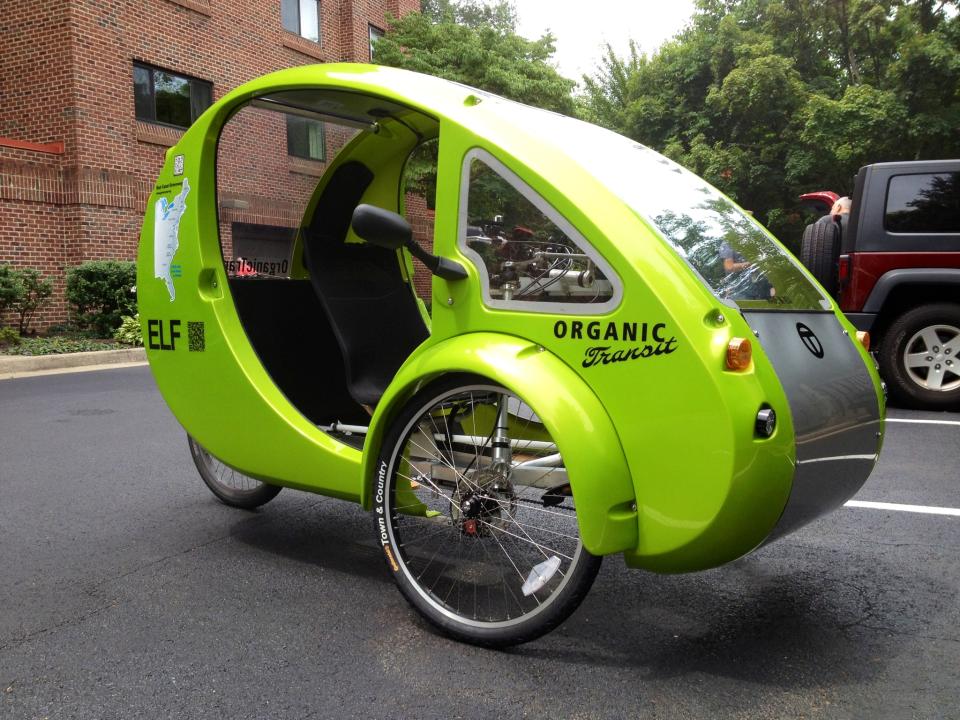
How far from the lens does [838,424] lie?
3014mm

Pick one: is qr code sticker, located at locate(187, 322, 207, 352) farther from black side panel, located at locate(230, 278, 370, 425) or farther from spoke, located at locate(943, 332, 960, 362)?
spoke, located at locate(943, 332, 960, 362)

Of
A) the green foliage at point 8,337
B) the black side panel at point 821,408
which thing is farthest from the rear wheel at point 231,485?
the green foliage at point 8,337

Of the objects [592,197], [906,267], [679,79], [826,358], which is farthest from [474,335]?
[679,79]

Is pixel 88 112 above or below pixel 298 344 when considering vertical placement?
above

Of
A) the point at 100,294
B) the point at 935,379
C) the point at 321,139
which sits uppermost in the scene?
the point at 321,139

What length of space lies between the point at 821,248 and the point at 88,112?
13942 millimetres

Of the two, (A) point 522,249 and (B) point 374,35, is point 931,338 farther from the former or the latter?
(B) point 374,35

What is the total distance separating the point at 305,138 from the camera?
4523mm

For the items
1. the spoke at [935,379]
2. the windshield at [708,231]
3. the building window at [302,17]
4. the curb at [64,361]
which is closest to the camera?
the windshield at [708,231]

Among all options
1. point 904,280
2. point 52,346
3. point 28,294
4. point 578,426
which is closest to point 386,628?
point 578,426

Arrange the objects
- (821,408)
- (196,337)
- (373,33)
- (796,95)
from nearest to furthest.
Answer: (821,408)
(196,337)
(373,33)
(796,95)

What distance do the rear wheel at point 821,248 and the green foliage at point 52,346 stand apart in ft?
33.6

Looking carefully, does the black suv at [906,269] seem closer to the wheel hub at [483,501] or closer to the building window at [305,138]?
the building window at [305,138]

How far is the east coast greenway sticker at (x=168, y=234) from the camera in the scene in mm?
4152
